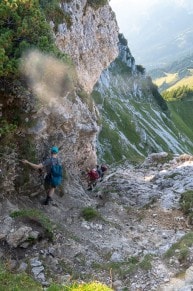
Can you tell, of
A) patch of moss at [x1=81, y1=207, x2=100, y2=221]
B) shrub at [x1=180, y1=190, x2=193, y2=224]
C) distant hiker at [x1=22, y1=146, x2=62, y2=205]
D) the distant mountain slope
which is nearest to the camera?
distant hiker at [x1=22, y1=146, x2=62, y2=205]

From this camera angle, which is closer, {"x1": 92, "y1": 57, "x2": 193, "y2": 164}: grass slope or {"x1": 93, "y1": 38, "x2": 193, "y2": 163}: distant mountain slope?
{"x1": 92, "y1": 57, "x2": 193, "y2": 164}: grass slope

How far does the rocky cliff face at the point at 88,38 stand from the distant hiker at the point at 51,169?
1191 centimetres

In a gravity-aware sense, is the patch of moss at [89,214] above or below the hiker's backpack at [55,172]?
below

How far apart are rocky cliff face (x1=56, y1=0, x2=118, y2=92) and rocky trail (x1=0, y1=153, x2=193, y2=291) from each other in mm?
12382

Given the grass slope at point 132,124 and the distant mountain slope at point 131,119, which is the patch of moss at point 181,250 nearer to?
the grass slope at point 132,124

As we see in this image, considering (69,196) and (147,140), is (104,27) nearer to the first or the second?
(69,196)

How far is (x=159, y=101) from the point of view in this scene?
171 m

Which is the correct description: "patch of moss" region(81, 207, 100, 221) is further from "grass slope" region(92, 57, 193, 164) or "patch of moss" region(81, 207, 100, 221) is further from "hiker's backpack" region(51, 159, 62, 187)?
"grass slope" region(92, 57, 193, 164)

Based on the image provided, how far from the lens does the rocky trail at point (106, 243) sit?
14172 millimetres

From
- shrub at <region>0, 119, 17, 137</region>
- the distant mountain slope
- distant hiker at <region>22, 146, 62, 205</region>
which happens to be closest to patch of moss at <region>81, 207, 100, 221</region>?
distant hiker at <region>22, 146, 62, 205</region>

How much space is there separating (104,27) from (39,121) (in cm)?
2360

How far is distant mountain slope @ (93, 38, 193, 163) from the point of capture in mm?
91150

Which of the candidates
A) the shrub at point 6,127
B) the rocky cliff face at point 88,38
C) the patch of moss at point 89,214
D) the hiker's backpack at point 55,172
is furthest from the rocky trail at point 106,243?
the rocky cliff face at point 88,38

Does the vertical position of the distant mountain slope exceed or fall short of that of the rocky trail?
it exceeds it
